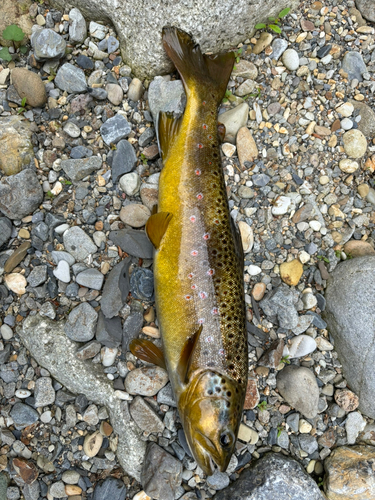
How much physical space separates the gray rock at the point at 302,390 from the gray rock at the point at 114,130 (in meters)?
2.81

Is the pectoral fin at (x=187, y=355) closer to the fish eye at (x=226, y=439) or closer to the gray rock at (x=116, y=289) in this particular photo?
the fish eye at (x=226, y=439)

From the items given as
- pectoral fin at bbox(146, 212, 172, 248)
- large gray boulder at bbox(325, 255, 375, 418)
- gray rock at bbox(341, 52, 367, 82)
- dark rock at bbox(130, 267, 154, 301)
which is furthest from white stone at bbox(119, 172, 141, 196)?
gray rock at bbox(341, 52, 367, 82)

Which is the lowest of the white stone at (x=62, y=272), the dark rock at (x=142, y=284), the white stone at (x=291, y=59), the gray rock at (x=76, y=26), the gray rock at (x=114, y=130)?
the dark rock at (x=142, y=284)

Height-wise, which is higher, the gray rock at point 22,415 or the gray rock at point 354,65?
the gray rock at point 354,65

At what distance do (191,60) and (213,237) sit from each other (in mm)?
1758

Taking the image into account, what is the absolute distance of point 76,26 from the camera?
4020 mm

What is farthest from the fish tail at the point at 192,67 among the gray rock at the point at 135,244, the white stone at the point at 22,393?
the white stone at the point at 22,393

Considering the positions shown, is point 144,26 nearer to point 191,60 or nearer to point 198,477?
point 191,60

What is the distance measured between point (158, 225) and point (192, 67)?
5.20 feet

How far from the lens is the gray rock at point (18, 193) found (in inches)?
147

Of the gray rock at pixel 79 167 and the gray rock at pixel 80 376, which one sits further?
the gray rock at pixel 79 167

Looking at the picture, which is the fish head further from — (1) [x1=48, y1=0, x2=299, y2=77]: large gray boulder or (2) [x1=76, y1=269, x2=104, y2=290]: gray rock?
(1) [x1=48, y1=0, x2=299, y2=77]: large gray boulder

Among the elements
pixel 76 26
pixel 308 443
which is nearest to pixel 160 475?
pixel 308 443

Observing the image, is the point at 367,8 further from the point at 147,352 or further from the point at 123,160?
the point at 147,352
